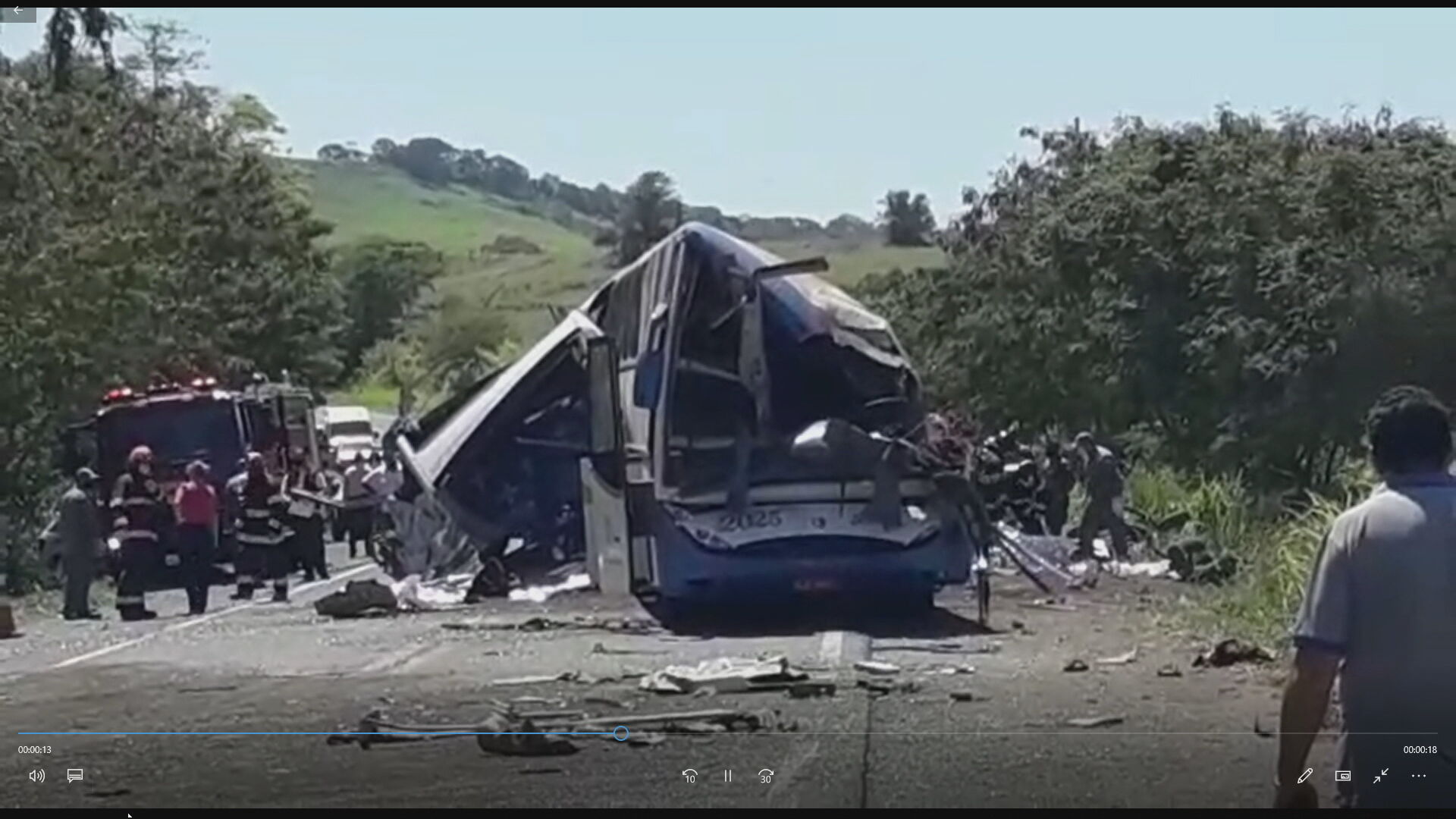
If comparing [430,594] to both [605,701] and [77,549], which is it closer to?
[77,549]

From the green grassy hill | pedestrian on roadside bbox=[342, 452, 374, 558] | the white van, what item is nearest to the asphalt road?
the green grassy hill

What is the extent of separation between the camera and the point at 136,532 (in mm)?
22656

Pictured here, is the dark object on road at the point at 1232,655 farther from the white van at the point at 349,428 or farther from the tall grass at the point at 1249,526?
the white van at the point at 349,428

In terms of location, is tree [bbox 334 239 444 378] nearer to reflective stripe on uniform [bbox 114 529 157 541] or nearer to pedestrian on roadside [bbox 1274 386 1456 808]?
reflective stripe on uniform [bbox 114 529 157 541]

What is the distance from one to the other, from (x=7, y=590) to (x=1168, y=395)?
491 inches

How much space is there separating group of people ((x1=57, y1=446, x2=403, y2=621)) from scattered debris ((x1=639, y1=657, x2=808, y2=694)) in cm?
836

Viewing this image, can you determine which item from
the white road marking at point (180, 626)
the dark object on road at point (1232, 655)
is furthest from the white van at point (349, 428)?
the dark object on road at point (1232, 655)

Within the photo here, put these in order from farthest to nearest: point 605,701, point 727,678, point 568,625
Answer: point 568,625, point 727,678, point 605,701

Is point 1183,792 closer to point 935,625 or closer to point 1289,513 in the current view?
point 935,625

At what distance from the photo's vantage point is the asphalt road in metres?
9.62

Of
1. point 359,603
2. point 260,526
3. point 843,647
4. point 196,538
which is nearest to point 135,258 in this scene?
point 260,526

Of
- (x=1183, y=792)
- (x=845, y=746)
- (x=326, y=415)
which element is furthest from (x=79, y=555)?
(x=326, y=415)

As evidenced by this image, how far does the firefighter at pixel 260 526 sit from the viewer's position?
81.1ft

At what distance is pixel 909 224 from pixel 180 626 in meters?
23.1
